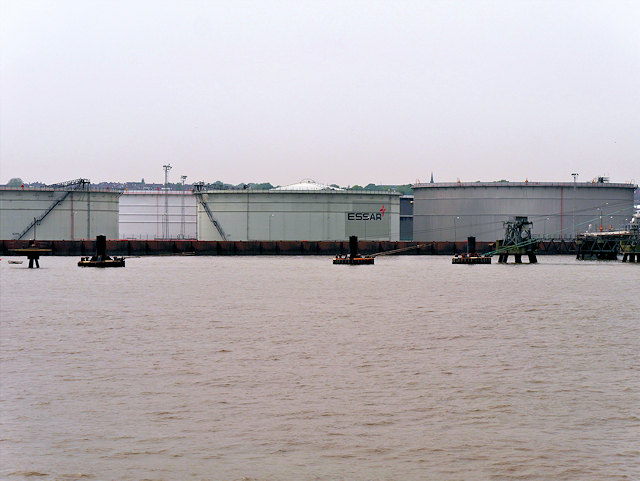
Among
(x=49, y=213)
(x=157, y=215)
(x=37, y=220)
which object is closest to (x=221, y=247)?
(x=157, y=215)

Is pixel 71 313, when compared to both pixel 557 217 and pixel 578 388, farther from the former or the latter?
pixel 557 217

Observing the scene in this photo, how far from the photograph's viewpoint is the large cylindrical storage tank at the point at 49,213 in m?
106

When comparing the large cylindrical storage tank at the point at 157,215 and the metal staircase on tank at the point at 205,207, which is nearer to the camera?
the metal staircase on tank at the point at 205,207

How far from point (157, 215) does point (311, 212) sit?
27.5m

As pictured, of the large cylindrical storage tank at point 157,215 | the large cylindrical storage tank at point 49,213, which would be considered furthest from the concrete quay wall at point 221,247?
the large cylindrical storage tank at point 157,215

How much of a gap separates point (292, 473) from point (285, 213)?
97.8 metres

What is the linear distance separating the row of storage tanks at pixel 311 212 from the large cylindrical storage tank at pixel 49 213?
0.13 metres

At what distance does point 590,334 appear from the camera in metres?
31.6

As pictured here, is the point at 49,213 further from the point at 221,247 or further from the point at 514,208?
the point at 514,208

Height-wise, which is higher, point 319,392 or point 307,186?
point 307,186

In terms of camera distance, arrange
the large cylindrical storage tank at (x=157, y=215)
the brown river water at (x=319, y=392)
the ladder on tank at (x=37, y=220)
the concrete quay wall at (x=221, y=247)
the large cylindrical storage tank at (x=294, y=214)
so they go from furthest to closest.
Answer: the large cylindrical storage tank at (x=157, y=215) → the large cylindrical storage tank at (x=294, y=214) → the concrete quay wall at (x=221, y=247) → the ladder on tank at (x=37, y=220) → the brown river water at (x=319, y=392)

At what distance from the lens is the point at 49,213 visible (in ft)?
350

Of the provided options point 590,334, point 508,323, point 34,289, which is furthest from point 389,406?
point 34,289

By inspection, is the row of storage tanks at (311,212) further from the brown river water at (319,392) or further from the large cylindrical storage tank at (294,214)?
the brown river water at (319,392)
